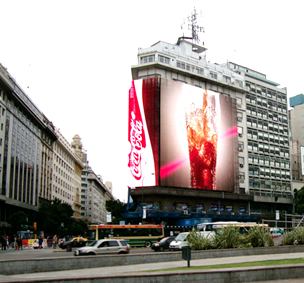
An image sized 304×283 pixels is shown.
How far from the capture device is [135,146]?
265ft

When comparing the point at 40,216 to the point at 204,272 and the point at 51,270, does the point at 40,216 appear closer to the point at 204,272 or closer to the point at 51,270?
the point at 51,270

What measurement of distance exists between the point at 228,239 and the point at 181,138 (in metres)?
53.4

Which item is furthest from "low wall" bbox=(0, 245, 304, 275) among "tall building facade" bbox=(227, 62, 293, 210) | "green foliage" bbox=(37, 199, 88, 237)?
"tall building facade" bbox=(227, 62, 293, 210)

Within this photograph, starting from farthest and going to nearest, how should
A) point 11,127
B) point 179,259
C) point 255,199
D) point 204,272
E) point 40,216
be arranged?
point 255,199, point 40,216, point 11,127, point 179,259, point 204,272

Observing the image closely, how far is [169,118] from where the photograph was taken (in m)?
82.2

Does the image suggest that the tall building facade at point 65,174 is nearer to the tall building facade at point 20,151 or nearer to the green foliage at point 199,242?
the tall building facade at point 20,151

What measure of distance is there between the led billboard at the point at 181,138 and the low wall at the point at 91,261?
51900 millimetres

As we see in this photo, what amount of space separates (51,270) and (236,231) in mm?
13280

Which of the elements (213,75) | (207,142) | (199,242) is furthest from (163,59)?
(199,242)

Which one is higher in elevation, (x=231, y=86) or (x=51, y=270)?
(x=231, y=86)

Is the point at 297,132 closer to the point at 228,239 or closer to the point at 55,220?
the point at 55,220

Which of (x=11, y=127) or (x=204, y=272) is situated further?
(x=11, y=127)

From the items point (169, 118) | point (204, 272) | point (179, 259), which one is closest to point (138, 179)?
point (169, 118)

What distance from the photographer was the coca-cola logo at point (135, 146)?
79.8m
